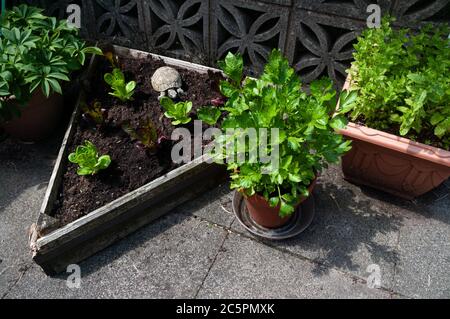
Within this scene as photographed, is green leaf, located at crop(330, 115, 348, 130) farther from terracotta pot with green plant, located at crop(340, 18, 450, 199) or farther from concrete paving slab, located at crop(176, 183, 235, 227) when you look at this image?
concrete paving slab, located at crop(176, 183, 235, 227)

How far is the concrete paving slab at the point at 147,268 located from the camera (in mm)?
2414

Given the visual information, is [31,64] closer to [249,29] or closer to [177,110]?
[177,110]

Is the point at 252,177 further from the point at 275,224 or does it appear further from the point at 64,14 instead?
the point at 64,14

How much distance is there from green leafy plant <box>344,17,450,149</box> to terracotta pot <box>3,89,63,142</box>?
2336 mm

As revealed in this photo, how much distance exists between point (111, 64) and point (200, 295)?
81.7 inches

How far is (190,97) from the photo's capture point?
314 centimetres

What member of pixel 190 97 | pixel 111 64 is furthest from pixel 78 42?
pixel 190 97

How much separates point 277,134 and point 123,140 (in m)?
1.38

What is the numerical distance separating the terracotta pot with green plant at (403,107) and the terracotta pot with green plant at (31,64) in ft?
6.55

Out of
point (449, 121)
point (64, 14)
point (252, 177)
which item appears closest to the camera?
point (252, 177)

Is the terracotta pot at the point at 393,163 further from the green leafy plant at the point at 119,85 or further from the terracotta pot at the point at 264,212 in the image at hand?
the green leafy plant at the point at 119,85

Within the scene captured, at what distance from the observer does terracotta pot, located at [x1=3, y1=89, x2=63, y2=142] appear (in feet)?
9.86

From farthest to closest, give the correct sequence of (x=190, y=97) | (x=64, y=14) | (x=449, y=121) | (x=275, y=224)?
(x=64, y=14) < (x=190, y=97) < (x=275, y=224) < (x=449, y=121)

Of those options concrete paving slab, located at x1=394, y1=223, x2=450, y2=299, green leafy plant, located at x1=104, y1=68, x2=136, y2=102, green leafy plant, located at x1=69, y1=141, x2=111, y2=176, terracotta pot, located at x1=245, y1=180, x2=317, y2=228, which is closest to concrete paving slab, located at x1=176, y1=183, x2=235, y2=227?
terracotta pot, located at x1=245, y1=180, x2=317, y2=228
